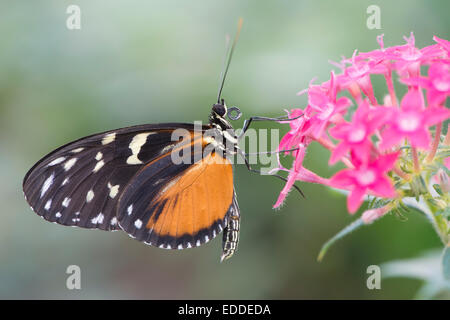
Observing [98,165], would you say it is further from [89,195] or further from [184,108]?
[184,108]

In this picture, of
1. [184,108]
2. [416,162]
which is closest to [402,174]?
[416,162]

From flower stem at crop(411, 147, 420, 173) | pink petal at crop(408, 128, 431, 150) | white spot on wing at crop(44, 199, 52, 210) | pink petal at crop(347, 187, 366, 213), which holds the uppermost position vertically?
white spot on wing at crop(44, 199, 52, 210)

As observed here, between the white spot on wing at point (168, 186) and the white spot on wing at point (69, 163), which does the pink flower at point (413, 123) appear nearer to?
the white spot on wing at point (168, 186)

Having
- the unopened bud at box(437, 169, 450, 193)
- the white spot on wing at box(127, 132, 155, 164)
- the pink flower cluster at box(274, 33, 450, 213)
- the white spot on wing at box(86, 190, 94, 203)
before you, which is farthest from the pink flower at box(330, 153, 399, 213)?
the white spot on wing at box(86, 190, 94, 203)

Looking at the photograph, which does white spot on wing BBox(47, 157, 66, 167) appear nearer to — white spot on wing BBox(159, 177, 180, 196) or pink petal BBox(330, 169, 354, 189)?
white spot on wing BBox(159, 177, 180, 196)

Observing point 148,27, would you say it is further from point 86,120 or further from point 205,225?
point 205,225
